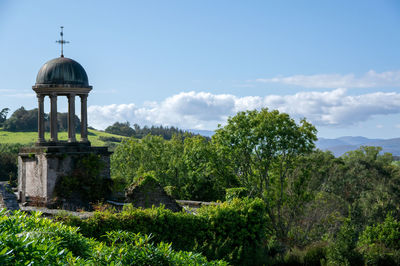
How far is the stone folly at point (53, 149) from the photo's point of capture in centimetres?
2139

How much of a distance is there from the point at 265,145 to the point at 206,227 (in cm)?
1351

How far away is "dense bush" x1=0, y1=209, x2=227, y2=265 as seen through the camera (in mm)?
5762

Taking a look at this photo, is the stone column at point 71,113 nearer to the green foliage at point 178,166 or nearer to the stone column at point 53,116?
the stone column at point 53,116

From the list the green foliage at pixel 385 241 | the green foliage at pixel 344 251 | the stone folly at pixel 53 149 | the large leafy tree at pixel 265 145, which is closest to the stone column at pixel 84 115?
the stone folly at pixel 53 149

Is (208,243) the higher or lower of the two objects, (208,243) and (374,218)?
the higher

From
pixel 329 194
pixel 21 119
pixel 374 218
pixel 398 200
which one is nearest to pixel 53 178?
pixel 329 194

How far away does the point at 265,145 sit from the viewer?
29.8 meters

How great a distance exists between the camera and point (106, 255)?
6.49 metres

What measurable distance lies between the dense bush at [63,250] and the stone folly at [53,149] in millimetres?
13771

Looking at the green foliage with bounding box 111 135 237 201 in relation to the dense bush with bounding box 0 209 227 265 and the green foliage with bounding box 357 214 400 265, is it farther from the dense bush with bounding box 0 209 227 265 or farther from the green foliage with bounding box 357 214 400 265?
the dense bush with bounding box 0 209 227 265

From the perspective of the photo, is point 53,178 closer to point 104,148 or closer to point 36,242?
point 104,148

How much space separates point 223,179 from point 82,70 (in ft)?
46.4

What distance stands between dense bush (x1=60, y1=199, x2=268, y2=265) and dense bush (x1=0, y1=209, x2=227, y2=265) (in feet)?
25.1

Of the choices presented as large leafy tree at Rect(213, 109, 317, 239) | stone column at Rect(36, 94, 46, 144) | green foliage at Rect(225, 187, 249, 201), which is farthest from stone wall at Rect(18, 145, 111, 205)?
large leafy tree at Rect(213, 109, 317, 239)
